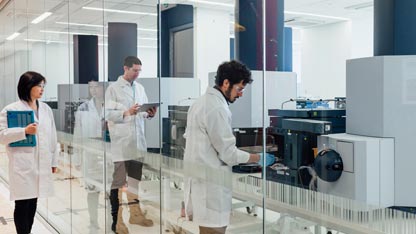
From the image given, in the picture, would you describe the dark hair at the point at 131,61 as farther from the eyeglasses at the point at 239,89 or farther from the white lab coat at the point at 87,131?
the eyeglasses at the point at 239,89

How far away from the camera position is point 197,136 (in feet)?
7.59

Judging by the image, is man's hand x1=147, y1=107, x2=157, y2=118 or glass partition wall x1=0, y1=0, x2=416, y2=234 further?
man's hand x1=147, y1=107, x2=157, y2=118

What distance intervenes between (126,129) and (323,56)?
29.7 feet

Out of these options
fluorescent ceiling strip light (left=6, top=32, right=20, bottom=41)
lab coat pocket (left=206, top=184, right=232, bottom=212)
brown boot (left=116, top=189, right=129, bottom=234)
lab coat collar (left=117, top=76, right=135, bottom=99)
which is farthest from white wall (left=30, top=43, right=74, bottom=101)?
lab coat pocket (left=206, top=184, right=232, bottom=212)

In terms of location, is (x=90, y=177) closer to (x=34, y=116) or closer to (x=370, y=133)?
(x=34, y=116)

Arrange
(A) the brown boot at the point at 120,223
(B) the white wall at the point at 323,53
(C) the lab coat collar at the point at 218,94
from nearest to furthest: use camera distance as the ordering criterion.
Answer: (C) the lab coat collar at the point at 218,94 → (A) the brown boot at the point at 120,223 → (B) the white wall at the point at 323,53

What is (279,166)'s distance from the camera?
2816 mm

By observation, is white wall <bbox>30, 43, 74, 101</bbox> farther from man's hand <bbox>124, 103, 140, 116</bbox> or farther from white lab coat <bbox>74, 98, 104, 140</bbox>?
man's hand <bbox>124, 103, 140, 116</bbox>

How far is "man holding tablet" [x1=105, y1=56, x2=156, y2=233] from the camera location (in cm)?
324

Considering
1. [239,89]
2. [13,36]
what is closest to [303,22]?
[13,36]

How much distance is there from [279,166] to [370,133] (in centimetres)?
60

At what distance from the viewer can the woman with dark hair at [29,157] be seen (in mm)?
3305

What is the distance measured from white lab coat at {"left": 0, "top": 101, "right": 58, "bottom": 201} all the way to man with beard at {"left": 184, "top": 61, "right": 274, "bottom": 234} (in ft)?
5.13

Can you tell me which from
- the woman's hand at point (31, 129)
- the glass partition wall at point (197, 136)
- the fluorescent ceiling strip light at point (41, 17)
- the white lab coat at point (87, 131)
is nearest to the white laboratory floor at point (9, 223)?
the glass partition wall at point (197, 136)
